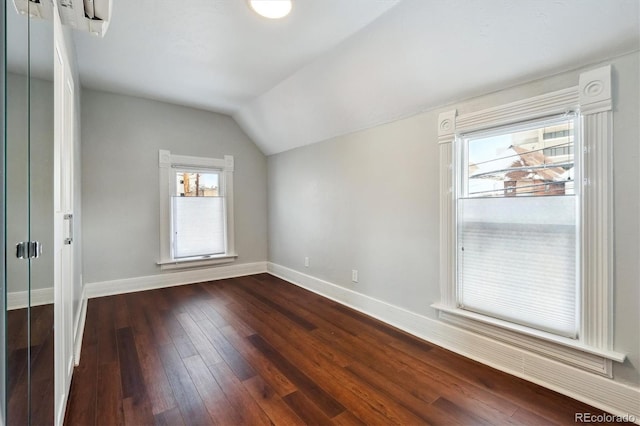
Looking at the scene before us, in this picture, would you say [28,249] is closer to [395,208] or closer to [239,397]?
[239,397]

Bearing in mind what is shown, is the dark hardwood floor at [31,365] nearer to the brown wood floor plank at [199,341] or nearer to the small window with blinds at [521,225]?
the brown wood floor plank at [199,341]

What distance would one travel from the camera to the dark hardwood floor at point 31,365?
820 millimetres

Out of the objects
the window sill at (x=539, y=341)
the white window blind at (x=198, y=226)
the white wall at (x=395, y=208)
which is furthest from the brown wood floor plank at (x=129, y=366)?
the window sill at (x=539, y=341)

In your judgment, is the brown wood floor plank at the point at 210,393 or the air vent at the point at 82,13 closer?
the air vent at the point at 82,13

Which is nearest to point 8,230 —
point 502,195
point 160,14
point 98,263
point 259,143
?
point 160,14

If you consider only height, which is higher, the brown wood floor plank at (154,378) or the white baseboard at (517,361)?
the white baseboard at (517,361)

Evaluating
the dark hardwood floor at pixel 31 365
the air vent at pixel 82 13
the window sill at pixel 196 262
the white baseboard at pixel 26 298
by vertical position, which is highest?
the air vent at pixel 82 13

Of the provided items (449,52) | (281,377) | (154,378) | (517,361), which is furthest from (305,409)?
(449,52)

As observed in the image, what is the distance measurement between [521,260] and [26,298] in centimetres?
270

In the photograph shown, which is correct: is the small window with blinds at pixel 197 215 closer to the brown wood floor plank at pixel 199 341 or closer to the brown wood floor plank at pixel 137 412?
the brown wood floor plank at pixel 199 341

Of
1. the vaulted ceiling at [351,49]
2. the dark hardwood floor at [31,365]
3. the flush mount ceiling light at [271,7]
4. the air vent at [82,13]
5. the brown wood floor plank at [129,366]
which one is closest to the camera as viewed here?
the dark hardwood floor at [31,365]

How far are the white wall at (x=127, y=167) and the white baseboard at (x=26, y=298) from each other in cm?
297

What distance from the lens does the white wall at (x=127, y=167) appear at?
11.9ft

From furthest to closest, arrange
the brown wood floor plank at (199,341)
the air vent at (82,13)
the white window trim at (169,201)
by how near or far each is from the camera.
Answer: the white window trim at (169,201)
the brown wood floor plank at (199,341)
the air vent at (82,13)
